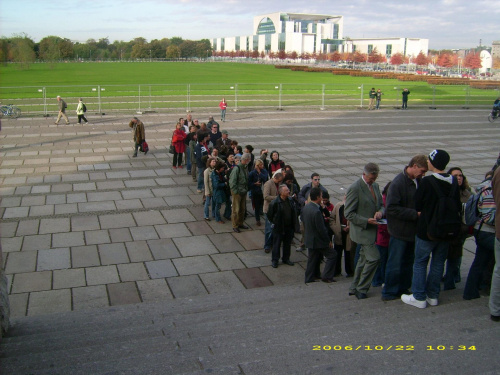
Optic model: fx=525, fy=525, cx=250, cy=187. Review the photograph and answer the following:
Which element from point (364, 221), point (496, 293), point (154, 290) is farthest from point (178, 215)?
point (496, 293)

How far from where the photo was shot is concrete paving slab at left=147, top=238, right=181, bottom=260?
28.3 feet

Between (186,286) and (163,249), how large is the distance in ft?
5.32

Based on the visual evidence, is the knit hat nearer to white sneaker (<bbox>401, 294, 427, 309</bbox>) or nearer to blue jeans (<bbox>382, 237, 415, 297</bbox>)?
blue jeans (<bbox>382, 237, 415, 297</bbox>)

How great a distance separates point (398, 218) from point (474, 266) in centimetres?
87

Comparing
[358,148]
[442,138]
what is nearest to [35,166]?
[358,148]

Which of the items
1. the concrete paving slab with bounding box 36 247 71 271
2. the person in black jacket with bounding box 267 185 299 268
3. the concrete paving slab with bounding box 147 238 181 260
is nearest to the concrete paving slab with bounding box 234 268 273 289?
the person in black jacket with bounding box 267 185 299 268

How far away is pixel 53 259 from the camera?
836cm

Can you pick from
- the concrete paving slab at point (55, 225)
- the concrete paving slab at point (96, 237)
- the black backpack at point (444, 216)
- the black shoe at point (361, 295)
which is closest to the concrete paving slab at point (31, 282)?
the concrete paving slab at point (96, 237)

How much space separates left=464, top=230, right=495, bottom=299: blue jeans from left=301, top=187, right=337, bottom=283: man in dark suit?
79.3 inches

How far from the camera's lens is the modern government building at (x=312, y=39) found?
150000mm

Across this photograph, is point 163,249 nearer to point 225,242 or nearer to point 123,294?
point 225,242

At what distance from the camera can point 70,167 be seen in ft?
49.4
